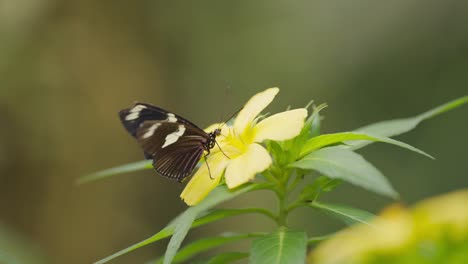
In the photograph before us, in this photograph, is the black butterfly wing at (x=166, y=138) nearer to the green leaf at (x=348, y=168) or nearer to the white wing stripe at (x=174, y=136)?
the white wing stripe at (x=174, y=136)

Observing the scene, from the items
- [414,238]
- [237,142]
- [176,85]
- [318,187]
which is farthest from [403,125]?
[176,85]

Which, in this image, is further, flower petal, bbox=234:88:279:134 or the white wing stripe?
the white wing stripe

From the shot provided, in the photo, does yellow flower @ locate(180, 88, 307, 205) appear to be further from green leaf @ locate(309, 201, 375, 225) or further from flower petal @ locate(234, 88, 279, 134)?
green leaf @ locate(309, 201, 375, 225)

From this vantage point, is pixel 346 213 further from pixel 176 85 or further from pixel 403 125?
pixel 176 85

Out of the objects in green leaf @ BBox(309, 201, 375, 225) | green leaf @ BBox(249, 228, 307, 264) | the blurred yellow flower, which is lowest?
green leaf @ BBox(309, 201, 375, 225)

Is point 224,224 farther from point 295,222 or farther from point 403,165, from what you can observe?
point 403,165

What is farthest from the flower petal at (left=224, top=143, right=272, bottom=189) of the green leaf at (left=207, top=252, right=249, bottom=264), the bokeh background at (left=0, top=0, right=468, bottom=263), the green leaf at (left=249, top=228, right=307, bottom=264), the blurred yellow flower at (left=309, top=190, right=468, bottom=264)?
the bokeh background at (left=0, top=0, right=468, bottom=263)

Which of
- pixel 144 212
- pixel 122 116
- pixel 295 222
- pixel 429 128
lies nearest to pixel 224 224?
pixel 295 222
